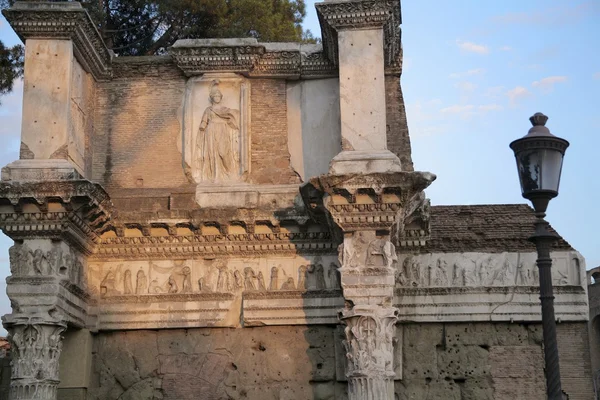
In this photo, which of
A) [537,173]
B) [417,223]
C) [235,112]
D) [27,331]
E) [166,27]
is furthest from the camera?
A: [166,27]

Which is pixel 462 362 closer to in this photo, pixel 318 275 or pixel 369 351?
pixel 369 351

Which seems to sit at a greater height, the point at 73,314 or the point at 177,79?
the point at 177,79

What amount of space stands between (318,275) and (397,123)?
2.16 m

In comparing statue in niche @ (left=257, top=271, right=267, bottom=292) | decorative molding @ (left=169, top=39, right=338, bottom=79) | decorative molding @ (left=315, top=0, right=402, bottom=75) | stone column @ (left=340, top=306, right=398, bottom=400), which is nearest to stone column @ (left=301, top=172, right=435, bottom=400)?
stone column @ (left=340, top=306, right=398, bottom=400)

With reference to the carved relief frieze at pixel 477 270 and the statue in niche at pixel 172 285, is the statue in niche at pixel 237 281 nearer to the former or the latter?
the statue in niche at pixel 172 285

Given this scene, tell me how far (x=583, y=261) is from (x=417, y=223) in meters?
2.25

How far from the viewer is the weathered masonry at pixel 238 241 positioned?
916cm

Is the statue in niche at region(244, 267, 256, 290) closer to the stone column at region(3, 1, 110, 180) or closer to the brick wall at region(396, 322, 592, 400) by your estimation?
the brick wall at region(396, 322, 592, 400)

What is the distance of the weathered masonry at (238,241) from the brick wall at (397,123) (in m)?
0.02

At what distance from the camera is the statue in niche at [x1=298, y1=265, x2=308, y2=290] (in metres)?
9.84

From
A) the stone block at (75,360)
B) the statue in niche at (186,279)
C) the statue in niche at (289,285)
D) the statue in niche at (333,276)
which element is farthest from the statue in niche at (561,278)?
the stone block at (75,360)

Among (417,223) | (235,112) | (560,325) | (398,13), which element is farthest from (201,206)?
(560,325)

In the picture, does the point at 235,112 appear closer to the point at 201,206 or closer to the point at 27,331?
the point at 201,206

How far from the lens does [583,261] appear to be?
10344mm
